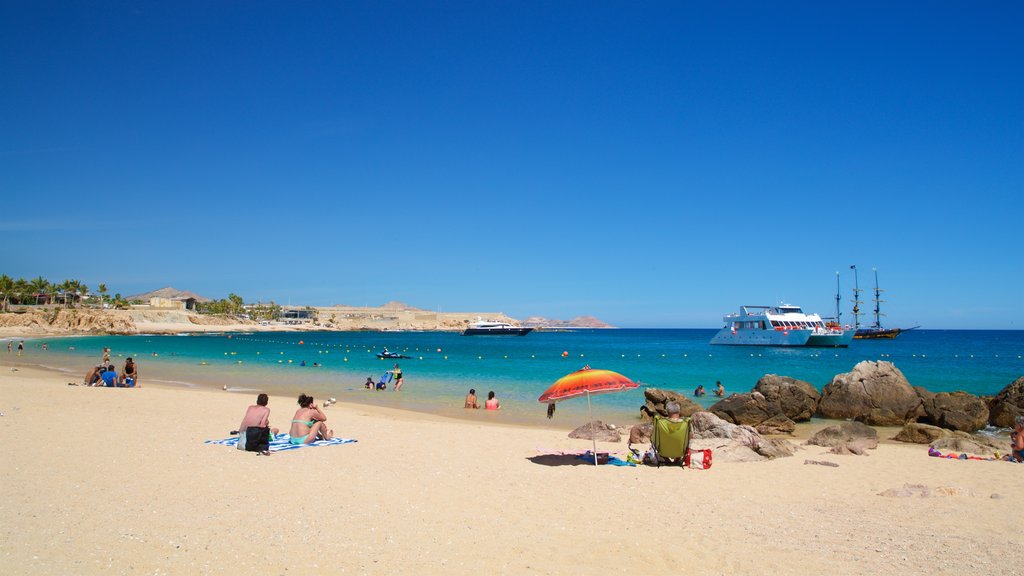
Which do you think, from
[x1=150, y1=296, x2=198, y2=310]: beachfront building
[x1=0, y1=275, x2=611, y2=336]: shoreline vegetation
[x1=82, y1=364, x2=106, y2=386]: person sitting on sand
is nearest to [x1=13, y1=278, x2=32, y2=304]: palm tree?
[x1=0, y1=275, x2=611, y2=336]: shoreline vegetation

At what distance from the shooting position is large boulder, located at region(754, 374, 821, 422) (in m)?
20.2

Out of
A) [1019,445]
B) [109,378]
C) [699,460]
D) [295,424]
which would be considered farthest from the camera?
[109,378]

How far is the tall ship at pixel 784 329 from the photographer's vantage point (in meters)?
78.1

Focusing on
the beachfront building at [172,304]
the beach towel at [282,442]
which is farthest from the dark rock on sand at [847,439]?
the beachfront building at [172,304]

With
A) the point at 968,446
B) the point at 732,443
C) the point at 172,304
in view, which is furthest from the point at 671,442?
the point at 172,304

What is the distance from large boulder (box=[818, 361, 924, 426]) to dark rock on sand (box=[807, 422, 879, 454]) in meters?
5.82

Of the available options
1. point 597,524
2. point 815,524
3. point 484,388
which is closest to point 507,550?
point 597,524

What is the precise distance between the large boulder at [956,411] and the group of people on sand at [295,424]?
695 inches

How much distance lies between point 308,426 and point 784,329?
249 feet

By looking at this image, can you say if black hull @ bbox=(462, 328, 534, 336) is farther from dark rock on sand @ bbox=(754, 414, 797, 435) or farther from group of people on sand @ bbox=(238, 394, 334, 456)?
group of people on sand @ bbox=(238, 394, 334, 456)

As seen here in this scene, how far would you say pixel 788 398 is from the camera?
66.6 feet

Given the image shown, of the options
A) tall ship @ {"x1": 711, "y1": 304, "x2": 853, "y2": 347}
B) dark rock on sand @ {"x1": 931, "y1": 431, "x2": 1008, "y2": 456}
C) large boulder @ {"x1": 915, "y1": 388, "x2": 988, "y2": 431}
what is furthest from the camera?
tall ship @ {"x1": 711, "y1": 304, "x2": 853, "y2": 347}

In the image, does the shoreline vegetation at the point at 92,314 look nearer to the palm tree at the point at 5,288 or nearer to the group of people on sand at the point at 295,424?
the palm tree at the point at 5,288

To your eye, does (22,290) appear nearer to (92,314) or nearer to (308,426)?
(92,314)
